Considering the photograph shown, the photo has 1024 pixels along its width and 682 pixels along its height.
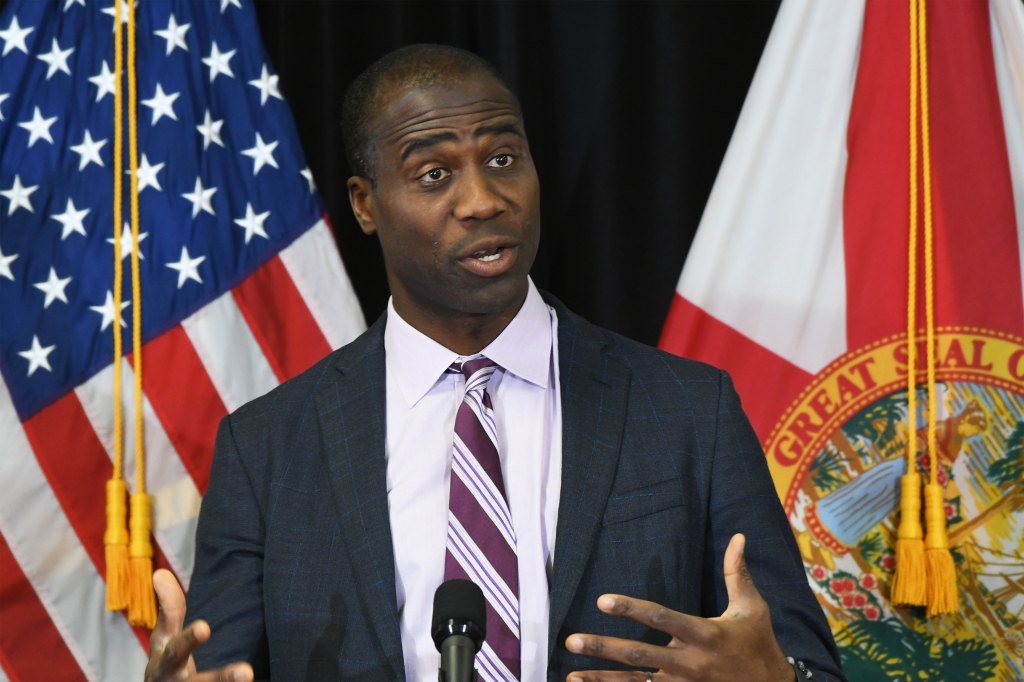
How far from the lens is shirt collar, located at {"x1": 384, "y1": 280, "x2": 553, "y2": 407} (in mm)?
1982

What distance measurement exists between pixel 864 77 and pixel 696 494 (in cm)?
114

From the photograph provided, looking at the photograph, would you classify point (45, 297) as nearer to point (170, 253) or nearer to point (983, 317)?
point (170, 253)

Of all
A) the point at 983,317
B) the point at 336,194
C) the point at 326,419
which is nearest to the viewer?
the point at 326,419

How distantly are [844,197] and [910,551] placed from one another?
2.35 ft

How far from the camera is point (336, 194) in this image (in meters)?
3.00

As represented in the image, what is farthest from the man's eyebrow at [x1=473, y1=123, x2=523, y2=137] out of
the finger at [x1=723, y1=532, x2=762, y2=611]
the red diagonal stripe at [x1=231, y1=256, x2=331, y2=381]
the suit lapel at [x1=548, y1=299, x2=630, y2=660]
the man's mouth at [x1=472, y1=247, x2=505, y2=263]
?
the red diagonal stripe at [x1=231, y1=256, x2=331, y2=381]

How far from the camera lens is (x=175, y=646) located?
5.16 ft

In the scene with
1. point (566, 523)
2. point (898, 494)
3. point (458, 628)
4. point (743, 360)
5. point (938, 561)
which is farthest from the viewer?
point (743, 360)

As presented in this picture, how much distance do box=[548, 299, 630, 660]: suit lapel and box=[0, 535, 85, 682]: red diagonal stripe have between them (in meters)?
1.18

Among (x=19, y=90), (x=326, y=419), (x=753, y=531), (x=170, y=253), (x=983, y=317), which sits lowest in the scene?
(x=753, y=531)

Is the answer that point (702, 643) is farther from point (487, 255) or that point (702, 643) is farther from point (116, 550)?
point (116, 550)

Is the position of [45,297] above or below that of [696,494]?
above

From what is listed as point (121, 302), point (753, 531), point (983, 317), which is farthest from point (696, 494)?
point (121, 302)

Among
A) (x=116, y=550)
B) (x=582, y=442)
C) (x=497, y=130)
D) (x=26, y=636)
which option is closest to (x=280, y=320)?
(x=116, y=550)
